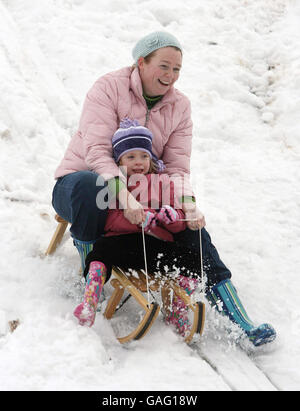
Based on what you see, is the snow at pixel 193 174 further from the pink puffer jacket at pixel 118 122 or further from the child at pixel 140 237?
the pink puffer jacket at pixel 118 122

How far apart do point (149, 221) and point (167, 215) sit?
0.37ft

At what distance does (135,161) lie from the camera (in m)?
2.49

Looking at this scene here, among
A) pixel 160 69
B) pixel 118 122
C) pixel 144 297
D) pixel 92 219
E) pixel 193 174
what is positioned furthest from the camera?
pixel 193 174

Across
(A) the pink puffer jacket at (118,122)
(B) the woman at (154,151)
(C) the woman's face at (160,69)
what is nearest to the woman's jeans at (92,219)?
(B) the woman at (154,151)

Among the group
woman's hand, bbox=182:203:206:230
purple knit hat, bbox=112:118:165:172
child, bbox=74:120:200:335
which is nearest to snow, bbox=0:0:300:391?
child, bbox=74:120:200:335

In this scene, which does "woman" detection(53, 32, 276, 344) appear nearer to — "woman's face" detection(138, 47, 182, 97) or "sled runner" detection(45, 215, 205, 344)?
"woman's face" detection(138, 47, 182, 97)

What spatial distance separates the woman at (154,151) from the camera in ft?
7.57

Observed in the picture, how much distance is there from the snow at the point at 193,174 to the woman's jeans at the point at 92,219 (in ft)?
0.84

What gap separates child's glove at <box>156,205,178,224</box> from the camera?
2.34 meters

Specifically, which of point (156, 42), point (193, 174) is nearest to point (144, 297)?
point (156, 42)

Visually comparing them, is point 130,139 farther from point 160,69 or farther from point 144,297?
point 144,297

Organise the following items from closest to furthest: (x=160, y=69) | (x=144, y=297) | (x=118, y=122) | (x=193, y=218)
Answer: (x=144, y=297) < (x=193, y=218) < (x=160, y=69) < (x=118, y=122)

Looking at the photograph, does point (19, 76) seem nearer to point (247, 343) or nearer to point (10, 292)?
point (10, 292)

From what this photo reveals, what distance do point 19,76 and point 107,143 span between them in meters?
2.68
